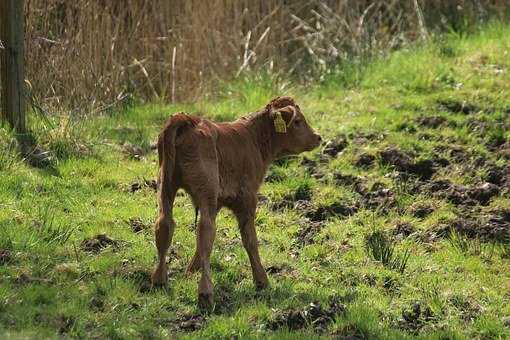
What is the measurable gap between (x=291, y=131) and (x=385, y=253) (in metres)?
1.25

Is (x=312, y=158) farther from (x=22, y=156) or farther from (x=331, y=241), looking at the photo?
(x=22, y=156)

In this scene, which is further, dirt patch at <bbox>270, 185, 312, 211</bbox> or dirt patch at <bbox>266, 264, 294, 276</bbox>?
dirt patch at <bbox>270, 185, 312, 211</bbox>

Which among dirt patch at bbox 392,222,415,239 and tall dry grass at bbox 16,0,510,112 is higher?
tall dry grass at bbox 16,0,510,112

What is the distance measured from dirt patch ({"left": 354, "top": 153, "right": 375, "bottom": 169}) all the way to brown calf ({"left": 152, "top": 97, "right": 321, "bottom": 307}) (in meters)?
2.20

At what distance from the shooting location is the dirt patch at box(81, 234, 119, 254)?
8484 mm

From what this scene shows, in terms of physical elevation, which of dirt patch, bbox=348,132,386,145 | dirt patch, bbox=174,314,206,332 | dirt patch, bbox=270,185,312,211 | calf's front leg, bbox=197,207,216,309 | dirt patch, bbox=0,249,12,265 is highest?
calf's front leg, bbox=197,207,216,309

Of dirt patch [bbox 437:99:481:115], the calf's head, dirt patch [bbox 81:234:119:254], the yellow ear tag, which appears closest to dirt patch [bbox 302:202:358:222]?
the calf's head

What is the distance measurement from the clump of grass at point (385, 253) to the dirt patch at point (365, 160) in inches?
74.2

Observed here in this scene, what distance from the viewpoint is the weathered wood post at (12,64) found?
10328 millimetres

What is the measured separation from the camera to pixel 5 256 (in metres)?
7.99

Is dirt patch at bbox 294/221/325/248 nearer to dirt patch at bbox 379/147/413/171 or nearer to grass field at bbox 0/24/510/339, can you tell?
grass field at bbox 0/24/510/339

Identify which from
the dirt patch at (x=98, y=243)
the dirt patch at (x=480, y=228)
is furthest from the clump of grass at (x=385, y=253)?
the dirt patch at (x=98, y=243)

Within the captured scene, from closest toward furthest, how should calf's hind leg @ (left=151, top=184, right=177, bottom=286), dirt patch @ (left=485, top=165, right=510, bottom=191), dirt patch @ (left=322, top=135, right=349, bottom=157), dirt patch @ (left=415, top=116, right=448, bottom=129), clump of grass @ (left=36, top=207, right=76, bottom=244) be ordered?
calf's hind leg @ (left=151, top=184, right=177, bottom=286) → clump of grass @ (left=36, top=207, right=76, bottom=244) → dirt patch @ (left=485, top=165, right=510, bottom=191) → dirt patch @ (left=322, top=135, right=349, bottom=157) → dirt patch @ (left=415, top=116, right=448, bottom=129)

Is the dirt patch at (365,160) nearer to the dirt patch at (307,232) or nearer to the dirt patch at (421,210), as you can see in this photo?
the dirt patch at (421,210)
